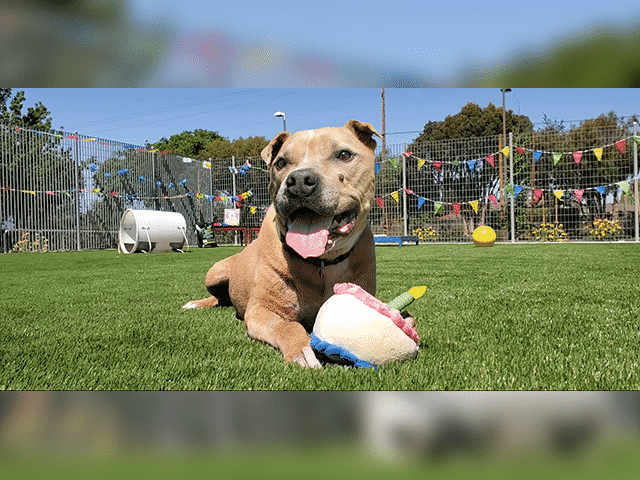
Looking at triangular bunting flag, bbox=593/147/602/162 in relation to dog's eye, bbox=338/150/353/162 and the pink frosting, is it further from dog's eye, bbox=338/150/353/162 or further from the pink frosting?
the pink frosting

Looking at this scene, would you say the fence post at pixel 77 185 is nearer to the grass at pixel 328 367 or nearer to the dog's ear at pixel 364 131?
the grass at pixel 328 367

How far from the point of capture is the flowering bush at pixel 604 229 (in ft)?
41.3

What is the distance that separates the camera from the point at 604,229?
12.7 m

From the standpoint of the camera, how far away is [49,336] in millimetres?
2012

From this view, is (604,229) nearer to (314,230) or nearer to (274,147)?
(274,147)

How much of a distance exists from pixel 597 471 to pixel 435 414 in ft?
0.50

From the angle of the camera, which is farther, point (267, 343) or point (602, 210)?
point (602, 210)

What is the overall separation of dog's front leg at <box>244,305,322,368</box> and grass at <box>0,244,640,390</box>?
51 millimetres

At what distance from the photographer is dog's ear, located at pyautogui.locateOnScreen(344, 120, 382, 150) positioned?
6.50ft

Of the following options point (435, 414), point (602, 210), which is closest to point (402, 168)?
point (602, 210)

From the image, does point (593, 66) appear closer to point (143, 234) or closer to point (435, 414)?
point (435, 414)

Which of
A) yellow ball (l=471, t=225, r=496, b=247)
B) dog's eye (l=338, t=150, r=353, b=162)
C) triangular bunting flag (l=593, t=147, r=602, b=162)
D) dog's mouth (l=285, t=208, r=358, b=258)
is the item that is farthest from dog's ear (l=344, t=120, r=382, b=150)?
triangular bunting flag (l=593, t=147, r=602, b=162)

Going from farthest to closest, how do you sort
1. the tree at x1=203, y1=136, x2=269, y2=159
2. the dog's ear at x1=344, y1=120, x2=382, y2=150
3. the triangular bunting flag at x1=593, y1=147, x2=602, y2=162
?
the tree at x1=203, y1=136, x2=269, y2=159 < the triangular bunting flag at x1=593, y1=147, x2=602, y2=162 < the dog's ear at x1=344, y1=120, x2=382, y2=150

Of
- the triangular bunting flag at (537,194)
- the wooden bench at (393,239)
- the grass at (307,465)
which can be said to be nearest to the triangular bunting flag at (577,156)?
the triangular bunting flag at (537,194)
